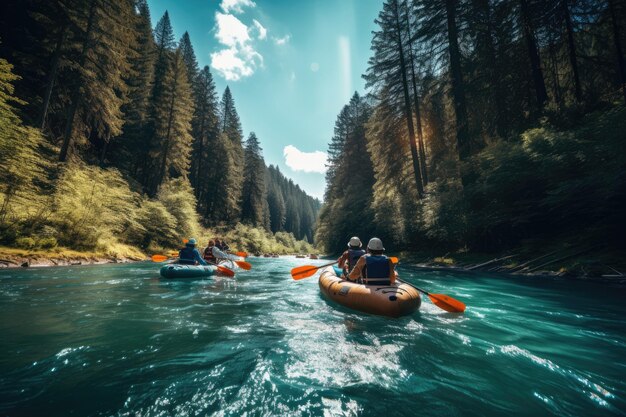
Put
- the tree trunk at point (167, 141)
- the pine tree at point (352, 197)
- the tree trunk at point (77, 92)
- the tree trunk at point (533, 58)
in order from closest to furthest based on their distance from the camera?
the tree trunk at point (533, 58), the tree trunk at point (77, 92), the tree trunk at point (167, 141), the pine tree at point (352, 197)

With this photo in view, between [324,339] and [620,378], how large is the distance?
12.1ft

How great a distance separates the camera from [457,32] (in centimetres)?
1666

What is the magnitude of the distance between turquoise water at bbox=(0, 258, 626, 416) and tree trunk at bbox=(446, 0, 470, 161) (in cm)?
1081

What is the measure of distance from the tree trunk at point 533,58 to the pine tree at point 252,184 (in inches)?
1519

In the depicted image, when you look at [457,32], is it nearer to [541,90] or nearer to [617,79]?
[541,90]

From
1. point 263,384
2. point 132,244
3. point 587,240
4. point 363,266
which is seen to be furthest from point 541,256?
point 132,244

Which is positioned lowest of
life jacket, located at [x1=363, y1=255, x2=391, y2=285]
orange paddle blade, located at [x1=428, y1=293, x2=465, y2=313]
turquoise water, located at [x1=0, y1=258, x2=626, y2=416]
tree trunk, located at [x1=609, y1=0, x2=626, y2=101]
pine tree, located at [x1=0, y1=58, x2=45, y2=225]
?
turquoise water, located at [x1=0, y1=258, x2=626, y2=416]

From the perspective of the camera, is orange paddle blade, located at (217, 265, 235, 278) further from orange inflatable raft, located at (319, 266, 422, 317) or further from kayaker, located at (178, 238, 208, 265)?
orange inflatable raft, located at (319, 266, 422, 317)

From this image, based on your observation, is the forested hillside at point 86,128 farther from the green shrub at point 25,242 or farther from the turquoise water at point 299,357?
the turquoise water at point 299,357


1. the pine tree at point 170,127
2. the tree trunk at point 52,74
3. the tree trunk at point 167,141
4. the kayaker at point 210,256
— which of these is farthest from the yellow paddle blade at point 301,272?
the pine tree at point 170,127

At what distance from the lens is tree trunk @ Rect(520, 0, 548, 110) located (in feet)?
45.8

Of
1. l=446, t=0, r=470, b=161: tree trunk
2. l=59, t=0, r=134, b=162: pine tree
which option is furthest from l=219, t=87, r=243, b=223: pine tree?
l=446, t=0, r=470, b=161: tree trunk

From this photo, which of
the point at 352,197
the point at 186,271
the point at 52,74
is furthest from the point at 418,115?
the point at 52,74

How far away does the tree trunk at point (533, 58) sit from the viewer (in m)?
14.0
